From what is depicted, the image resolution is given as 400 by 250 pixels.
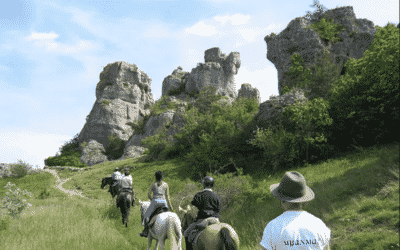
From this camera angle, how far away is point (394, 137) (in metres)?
18.5

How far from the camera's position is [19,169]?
42844mm

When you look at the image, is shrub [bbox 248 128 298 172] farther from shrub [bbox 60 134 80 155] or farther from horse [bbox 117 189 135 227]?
shrub [bbox 60 134 80 155]

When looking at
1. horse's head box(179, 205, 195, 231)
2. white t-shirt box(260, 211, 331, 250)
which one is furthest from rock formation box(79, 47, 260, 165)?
white t-shirt box(260, 211, 331, 250)

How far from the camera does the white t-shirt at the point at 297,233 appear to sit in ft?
9.23

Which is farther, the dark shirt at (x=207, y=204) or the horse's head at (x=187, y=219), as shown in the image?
the horse's head at (x=187, y=219)

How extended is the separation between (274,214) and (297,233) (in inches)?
481

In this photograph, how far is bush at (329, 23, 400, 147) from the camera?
58.9ft

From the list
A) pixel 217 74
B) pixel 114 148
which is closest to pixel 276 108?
pixel 217 74

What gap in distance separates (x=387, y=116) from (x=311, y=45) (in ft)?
66.1

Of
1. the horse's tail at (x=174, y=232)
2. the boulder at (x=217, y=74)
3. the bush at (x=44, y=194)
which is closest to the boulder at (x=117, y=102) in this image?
the boulder at (x=217, y=74)

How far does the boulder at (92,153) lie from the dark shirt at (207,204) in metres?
62.7

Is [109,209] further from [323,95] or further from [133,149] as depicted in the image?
[133,149]

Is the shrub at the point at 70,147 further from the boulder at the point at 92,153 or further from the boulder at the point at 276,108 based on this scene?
the boulder at the point at 276,108

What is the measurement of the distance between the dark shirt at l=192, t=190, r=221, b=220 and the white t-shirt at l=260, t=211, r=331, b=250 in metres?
3.32
